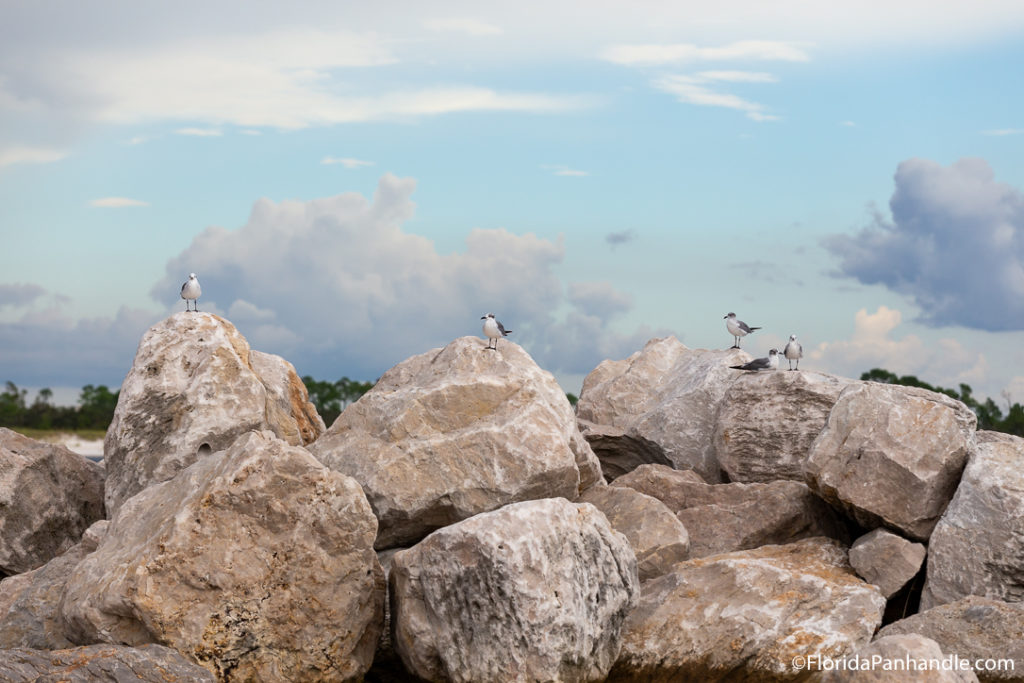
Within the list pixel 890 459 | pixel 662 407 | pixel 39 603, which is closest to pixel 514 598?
pixel 890 459

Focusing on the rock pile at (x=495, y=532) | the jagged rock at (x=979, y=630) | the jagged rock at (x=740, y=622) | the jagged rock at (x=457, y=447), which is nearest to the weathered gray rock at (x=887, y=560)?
the rock pile at (x=495, y=532)

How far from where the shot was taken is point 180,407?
55.1ft

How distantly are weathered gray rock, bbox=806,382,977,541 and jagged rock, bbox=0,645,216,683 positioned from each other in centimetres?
876

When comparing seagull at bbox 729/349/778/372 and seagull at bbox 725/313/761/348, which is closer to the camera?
seagull at bbox 729/349/778/372

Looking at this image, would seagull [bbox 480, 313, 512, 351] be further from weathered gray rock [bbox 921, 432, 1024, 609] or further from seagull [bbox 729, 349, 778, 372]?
weathered gray rock [bbox 921, 432, 1024, 609]

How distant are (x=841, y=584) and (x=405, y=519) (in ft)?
19.1

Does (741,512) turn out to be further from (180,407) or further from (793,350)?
(180,407)

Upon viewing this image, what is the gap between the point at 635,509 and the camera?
49.9 feet

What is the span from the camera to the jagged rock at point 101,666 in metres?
10.7

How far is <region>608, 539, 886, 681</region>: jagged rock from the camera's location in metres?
13.1

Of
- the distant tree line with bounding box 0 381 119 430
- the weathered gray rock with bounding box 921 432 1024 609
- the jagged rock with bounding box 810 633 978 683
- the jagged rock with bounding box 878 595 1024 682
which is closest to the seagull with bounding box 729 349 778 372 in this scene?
the weathered gray rock with bounding box 921 432 1024 609

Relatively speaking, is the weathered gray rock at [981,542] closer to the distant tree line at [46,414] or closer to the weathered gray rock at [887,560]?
the weathered gray rock at [887,560]

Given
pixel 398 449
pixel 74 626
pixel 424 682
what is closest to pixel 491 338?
pixel 398 449

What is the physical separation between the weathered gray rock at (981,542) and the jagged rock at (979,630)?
802 mm
